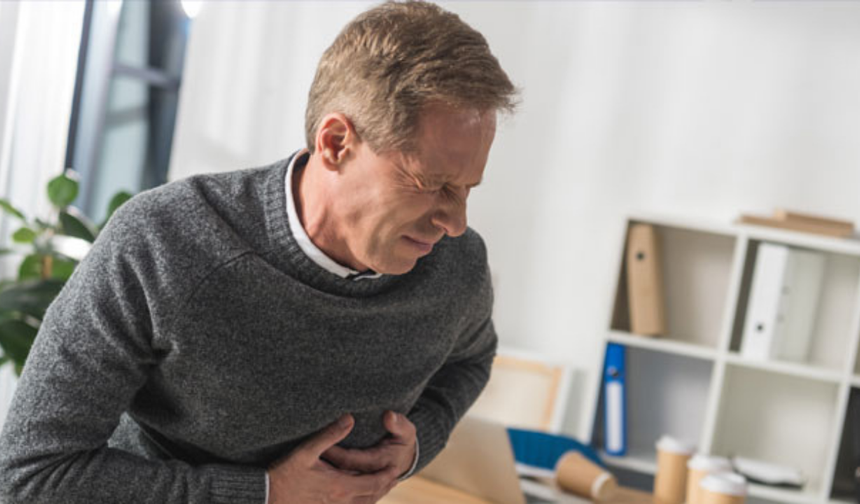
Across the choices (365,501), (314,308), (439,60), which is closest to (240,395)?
(314,308)

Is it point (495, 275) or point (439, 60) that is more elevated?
point (439, 60)

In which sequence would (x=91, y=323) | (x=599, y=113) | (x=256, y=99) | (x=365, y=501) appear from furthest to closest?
(x=256, y=99) < (x=599, y=113) < (x=365, y=501) < (x=91, y=323)

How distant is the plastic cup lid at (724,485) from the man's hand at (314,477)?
901 mm

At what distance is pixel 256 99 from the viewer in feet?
11.4

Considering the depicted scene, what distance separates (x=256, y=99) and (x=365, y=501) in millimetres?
2397

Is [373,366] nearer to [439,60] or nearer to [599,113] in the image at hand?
[439,60]

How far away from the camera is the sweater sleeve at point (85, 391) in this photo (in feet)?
3.46

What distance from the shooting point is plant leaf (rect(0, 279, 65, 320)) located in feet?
7.52

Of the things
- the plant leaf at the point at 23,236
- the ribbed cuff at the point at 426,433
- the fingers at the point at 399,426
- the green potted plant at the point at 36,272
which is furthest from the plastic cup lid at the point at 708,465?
the plant leaf at the point at 23,236

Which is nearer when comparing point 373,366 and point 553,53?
point 373,366

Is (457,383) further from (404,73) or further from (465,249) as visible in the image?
(404,73)

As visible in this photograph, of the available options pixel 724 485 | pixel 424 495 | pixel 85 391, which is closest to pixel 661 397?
pixel 724 485

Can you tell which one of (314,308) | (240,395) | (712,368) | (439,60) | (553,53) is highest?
(553,53)

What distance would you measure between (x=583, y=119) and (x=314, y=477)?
2272mm
